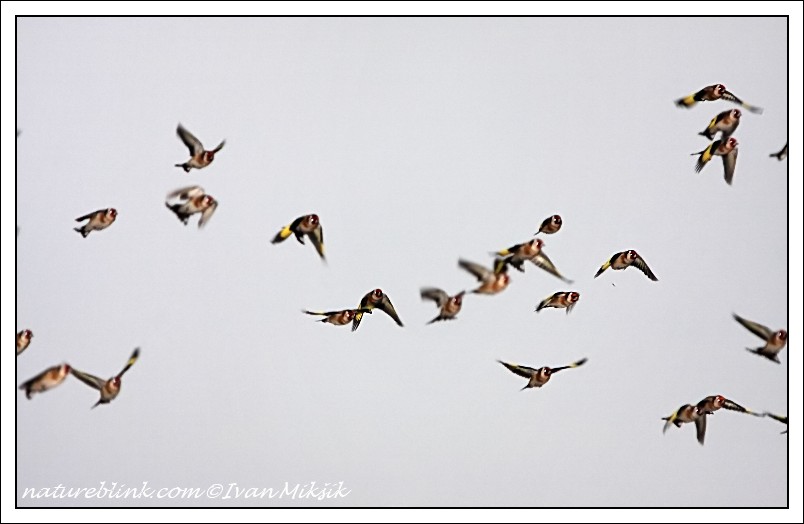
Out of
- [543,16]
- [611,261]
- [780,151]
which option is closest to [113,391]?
[611,261]

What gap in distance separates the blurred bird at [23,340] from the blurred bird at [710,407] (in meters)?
3.91

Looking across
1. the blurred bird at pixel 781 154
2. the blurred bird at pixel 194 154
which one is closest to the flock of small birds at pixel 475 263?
the blurred bird at pixel 194 154

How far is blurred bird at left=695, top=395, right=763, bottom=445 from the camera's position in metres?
5.63

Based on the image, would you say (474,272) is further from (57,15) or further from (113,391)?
(57,15)

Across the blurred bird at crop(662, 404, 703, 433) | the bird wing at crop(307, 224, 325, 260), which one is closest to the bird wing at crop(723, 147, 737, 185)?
the blurred bird at crop(662, 404, 703, 433)

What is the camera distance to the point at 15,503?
655cm

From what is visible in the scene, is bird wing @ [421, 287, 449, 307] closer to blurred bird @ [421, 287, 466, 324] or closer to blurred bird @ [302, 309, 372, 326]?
blurred bird @ [421, 287, 466, 324]

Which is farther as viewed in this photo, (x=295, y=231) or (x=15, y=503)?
(x=15, y=503)

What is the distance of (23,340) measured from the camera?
639 cm

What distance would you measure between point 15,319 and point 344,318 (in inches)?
89.1

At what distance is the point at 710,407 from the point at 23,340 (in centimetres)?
397

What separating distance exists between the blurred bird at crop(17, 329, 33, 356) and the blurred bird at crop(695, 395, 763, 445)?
12.8 feet

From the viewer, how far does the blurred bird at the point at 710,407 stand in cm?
563

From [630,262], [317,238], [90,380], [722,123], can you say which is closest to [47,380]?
[90,380]
